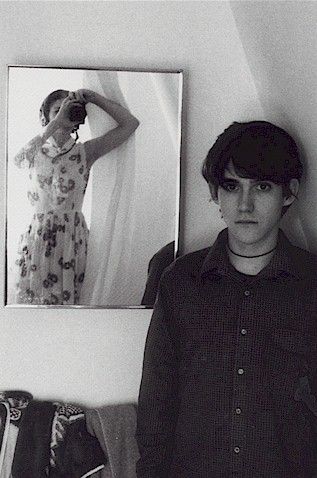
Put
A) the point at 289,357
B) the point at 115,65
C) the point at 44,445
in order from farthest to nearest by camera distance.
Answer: the point at 115,65
the point at 44,445
the point at 289,357

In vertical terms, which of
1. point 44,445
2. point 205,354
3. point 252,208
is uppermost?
point 252,208

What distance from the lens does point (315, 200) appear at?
1577 mm

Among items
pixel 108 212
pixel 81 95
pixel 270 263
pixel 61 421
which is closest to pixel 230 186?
pixel 270 263

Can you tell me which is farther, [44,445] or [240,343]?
[44,445]

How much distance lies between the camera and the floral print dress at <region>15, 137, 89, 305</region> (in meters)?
1.73

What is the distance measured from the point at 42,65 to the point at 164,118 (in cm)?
32

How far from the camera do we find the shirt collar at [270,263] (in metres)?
1.52

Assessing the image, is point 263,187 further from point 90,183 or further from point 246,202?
point 90,183

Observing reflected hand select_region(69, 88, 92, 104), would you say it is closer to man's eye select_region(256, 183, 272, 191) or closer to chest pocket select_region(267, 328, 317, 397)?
man's eye select_region(256, 183, 272, 191)

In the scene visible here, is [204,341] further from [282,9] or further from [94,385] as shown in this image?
[282,9]

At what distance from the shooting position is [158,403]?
1577mm

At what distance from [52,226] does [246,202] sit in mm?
491

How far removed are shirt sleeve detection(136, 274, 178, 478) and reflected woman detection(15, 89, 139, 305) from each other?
285 mm

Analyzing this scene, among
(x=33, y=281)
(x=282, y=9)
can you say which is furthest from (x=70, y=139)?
(x=282, y=9)
